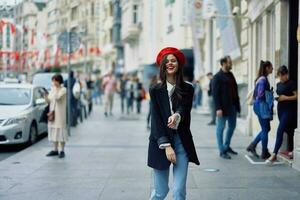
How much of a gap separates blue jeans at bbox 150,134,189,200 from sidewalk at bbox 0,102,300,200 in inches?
77.3

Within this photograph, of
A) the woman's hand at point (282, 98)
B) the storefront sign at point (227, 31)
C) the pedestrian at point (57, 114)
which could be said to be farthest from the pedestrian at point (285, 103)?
the storefront sign at point (227, 31)

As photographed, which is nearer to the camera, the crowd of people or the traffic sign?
the crowd of people

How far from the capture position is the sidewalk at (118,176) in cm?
730

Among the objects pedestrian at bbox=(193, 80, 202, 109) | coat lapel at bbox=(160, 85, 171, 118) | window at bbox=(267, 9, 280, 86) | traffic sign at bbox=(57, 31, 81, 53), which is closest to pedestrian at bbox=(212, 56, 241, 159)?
window at bbox=(267, 9, 280, 86)

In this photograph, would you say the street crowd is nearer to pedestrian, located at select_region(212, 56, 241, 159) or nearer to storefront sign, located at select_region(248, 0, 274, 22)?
pedestrian, located at select_region(212, 56, 241, 159)

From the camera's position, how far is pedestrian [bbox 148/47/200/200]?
501 centimetres

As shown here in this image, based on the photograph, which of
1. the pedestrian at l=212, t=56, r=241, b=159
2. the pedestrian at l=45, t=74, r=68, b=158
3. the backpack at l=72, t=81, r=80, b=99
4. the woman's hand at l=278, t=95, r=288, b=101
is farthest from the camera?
the backpack at l=72, t=81, r=80, b=99

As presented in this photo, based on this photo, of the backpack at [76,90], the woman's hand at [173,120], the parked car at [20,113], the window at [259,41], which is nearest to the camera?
the woman's hand at [173,120]

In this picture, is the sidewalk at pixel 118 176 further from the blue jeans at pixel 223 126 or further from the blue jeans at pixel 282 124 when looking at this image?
the blue jeans at pixel 282 124

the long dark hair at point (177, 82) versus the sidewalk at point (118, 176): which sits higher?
the long dark hair at point (177, 82)

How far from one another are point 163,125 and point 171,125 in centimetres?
10

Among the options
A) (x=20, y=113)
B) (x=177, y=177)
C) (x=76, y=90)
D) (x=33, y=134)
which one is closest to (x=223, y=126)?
(x=20, y=113)

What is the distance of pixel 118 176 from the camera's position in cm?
865

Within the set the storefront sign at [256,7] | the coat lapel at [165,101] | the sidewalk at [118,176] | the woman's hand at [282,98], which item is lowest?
the sidewalk at [118,176]
